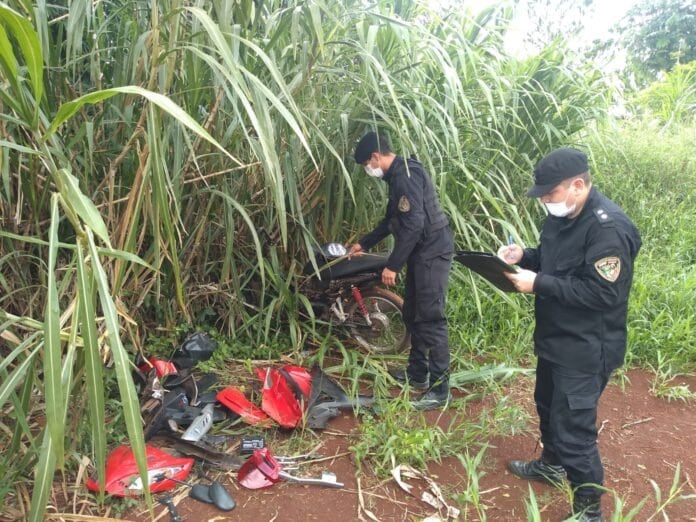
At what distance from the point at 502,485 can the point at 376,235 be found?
4.68ft

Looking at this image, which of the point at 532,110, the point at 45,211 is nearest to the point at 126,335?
the point at 45,211

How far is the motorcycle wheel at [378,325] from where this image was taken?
10.2 feet

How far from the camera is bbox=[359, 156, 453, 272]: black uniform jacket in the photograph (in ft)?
8.38

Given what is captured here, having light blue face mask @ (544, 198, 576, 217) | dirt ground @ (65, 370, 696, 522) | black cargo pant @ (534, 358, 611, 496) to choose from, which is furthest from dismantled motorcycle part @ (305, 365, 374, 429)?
light blue face mask @ (544, 198, 576, 217)

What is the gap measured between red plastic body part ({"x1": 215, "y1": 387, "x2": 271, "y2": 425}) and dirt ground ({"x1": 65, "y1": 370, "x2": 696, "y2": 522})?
11.7 inches

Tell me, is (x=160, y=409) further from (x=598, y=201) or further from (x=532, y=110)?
(x=532, y=110)

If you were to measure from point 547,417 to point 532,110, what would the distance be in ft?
7.17

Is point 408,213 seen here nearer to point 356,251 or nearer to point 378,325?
point 356,251

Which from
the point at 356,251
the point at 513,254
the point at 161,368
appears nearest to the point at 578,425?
the point at 513,254

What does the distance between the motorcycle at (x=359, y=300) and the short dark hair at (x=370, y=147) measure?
58 centimetres

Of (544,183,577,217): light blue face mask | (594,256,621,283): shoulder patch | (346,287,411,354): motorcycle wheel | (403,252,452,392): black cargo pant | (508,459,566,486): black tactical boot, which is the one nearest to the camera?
(594,256,621,283): shoulder patch

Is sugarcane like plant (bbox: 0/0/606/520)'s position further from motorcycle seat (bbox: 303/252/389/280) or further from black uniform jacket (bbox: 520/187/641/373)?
black uniform jacket (bbox: 520/187/641/373)

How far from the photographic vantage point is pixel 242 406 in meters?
2.37

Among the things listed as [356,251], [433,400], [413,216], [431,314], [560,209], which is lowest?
[433,400]
